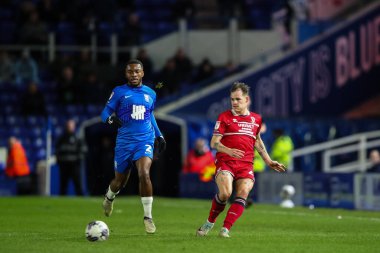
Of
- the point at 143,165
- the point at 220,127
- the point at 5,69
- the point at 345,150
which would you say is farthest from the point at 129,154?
the point at 5,69

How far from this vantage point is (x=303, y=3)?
3672 cm

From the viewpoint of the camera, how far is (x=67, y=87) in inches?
1323

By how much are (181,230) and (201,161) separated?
1336cm

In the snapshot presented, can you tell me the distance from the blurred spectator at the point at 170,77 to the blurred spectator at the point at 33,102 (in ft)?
12.2

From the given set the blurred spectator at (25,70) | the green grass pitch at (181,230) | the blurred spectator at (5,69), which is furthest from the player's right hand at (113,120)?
the blurred spectator at (5,69)

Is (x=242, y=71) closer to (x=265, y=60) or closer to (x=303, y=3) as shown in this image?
(x=265, y=60)

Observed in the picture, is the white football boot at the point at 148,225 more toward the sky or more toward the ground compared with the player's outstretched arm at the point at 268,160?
more toward the ground

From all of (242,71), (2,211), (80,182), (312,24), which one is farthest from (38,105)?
(2,211)

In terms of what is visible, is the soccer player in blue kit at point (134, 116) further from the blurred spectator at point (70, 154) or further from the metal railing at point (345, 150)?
the blurred spectator at point (70, 154)

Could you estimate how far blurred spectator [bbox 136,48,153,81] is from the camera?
34.0 m

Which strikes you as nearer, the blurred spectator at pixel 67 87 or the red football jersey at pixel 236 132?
the red football jersey at pixel 236 132

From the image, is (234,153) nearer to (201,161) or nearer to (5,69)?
(201,161)

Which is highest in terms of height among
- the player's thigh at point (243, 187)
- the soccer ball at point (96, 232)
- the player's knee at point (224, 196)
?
the player's thigh at point (243, 187)

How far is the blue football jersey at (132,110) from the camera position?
15406 mm
